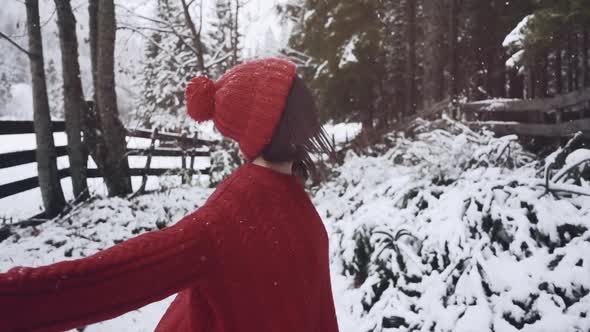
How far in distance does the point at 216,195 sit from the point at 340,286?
3698 mm

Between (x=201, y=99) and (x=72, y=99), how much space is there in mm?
6915

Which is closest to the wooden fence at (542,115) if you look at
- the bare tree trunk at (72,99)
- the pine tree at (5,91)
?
the bare tree trunk at (72,99)

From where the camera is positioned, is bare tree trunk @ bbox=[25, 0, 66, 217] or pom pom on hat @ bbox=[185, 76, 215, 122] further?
bare tree trunk @ bbox=[25, 0, 66, 217]

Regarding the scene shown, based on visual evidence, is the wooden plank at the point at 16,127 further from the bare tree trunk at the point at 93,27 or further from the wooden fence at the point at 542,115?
the wooden fence at the point at 542,115

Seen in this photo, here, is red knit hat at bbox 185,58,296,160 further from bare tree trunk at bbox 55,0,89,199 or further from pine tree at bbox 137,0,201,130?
pine tree at bbox 137,0,201,130

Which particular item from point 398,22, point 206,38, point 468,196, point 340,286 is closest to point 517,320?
point 468,196

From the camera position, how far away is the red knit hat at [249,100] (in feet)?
4.36

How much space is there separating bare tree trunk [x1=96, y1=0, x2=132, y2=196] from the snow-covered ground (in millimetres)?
1787

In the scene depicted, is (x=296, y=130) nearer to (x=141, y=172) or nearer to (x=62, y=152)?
(x=62, y=152)

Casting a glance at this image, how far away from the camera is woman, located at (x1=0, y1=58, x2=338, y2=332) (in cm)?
92

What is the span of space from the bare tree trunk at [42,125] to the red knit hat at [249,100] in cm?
596

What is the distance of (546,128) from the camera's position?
690 cm

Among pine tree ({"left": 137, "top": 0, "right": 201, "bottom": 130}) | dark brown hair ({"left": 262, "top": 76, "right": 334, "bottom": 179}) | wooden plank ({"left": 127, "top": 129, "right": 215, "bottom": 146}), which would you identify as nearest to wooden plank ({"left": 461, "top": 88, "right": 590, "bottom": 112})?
dark brown hair ({"left": 262, "top": 76, "right": 334, "bottom": 179})

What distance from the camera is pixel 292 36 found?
19.9 metres
